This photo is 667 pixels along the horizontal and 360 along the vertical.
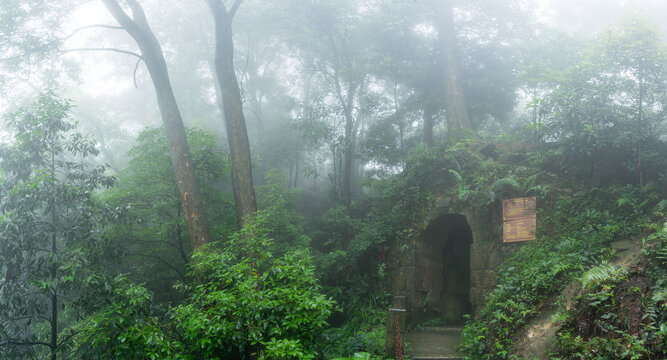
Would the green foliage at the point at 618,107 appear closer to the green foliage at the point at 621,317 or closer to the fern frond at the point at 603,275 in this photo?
the green foliage at the point at 621,317

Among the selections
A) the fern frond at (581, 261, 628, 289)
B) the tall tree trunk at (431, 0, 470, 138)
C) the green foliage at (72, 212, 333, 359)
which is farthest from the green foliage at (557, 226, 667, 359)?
the tall tree trunk at (431, 0, 470, 138)

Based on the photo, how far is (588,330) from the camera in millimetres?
5191

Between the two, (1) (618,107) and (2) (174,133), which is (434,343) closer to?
(1) (618,107)

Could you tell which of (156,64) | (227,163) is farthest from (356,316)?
(156,64)

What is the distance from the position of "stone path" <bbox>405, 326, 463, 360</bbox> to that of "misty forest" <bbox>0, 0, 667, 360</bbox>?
0.08 m

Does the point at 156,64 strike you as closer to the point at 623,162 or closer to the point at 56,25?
the point at 56,25

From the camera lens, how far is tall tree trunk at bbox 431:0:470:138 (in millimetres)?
12844

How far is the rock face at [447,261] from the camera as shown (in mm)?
9234

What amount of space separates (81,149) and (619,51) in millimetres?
10592

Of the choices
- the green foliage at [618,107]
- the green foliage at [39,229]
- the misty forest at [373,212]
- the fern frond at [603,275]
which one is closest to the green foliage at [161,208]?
the misty forest at [373,212]

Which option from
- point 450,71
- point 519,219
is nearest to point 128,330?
point 519,219

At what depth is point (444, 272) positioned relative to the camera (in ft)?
39.5

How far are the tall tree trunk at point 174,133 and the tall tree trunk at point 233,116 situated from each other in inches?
34.8

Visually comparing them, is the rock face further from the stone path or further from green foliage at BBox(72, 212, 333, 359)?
green foliage at BBox(72, 212, 333, 359)
